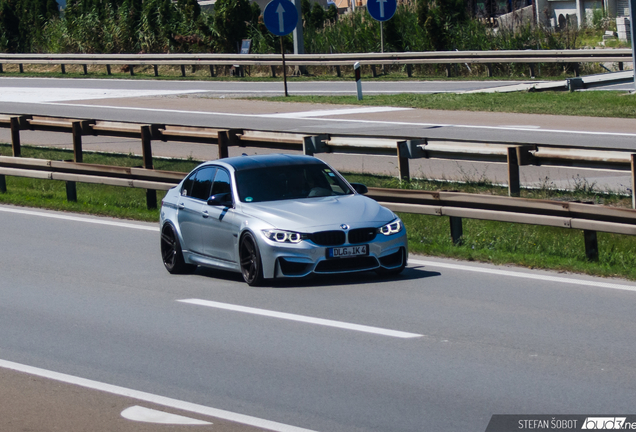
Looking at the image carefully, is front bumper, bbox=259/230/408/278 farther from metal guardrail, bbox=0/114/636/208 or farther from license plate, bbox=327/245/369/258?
metal guardrail, bbox=0/114/636/208

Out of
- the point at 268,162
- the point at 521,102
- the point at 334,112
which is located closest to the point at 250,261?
the point at 268,162

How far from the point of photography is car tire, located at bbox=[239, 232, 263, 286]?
10.8 m

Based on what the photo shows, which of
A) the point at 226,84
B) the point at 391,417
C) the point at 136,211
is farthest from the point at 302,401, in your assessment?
the point at 226,84

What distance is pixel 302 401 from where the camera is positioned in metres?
6.95

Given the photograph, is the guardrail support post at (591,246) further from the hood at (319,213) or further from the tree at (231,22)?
the tree at (231,22)

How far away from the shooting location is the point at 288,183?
1167 centimetres

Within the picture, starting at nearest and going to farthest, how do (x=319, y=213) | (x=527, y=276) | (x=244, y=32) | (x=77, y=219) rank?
(x=319, y=213) → (x=527, y=276) → (x=77, y=219) → (x=244, y=32)

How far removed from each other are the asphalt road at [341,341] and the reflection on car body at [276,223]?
26 cm

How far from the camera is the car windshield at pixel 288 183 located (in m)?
11.5

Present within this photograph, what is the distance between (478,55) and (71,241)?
21.8m

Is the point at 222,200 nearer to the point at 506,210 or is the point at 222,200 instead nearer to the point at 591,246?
the point at 506,210

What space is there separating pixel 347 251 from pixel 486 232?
11.8ft

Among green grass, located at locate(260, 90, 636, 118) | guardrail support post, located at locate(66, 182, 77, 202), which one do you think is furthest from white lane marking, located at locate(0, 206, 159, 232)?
green grass, located at locate(260, 90, 636, 118)

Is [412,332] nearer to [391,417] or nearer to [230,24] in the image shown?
[391,417]
